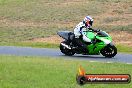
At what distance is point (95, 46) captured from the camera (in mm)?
20953

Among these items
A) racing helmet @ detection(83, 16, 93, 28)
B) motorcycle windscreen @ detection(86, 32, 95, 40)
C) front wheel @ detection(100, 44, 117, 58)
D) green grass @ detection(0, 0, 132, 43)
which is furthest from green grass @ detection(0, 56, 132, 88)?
green grass @ detection(0, 0, 132, 43)

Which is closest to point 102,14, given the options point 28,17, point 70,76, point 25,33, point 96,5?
point 96,5

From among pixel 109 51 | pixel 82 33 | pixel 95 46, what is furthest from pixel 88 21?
pixel 109 51

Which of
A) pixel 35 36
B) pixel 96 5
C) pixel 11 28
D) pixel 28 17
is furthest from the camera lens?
pixel 96 5

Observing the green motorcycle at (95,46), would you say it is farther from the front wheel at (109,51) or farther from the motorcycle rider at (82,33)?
the motorcycle rider at (82,33)

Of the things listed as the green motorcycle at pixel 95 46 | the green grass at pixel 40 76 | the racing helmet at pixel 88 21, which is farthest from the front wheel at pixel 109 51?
the green grass at pixel 40 76

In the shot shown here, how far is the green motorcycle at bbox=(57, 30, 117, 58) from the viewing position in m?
20.6

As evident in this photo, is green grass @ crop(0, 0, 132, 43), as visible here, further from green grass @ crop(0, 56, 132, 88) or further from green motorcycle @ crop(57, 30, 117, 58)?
green grass @ crop(0, 56, 132, 88)

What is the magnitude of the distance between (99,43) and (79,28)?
42.1 inches

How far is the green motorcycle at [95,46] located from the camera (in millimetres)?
20609

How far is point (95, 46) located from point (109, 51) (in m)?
0.66

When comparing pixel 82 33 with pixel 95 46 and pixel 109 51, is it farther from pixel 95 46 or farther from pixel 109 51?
pixel 109 51

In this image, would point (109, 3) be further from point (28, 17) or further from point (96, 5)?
point (28, 17)

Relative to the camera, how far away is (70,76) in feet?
40.7
